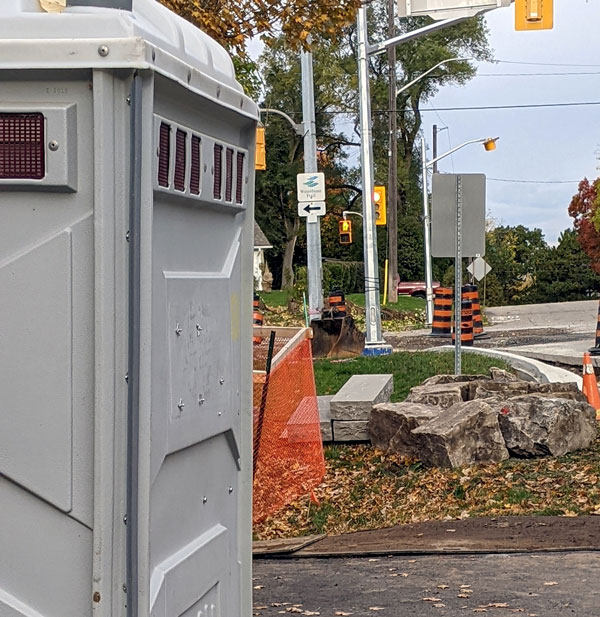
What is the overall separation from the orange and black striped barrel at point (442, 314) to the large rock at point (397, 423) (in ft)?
60.2

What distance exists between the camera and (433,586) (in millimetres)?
6547

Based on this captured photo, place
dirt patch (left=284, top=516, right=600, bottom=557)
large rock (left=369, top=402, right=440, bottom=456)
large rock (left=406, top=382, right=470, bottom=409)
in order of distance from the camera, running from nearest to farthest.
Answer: dirt patch (left=284, top=516, right=600, bottom=557) < large rock (left=369, top=402, right=440, bottom=456) < large rock (left=406, top=382, right=470, bottom=409)

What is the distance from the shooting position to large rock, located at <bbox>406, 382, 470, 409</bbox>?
1184 centimetres

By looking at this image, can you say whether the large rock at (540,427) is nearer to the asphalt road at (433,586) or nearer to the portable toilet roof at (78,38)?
the asphalt road at (433,586)

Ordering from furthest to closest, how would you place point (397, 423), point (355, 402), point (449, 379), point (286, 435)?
point (449, 379)
point (355, 402)
point (397, 423)
point (286, 435)

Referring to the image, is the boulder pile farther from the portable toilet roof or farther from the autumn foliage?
the portable toilet roof

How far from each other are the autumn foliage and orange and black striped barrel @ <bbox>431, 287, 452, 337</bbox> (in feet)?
53.6

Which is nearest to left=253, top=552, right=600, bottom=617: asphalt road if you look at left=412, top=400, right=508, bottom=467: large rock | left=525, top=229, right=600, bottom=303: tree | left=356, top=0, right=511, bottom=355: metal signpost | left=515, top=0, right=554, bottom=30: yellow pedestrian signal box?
left=412, top=400, right=508, bottom=467: large rock

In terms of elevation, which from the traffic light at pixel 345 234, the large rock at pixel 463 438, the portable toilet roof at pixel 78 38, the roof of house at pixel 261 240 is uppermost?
the roof of house at pixel 261 240

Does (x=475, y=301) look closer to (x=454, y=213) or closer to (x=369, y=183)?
(x=369, y=183)

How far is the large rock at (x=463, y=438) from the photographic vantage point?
32.8 feet

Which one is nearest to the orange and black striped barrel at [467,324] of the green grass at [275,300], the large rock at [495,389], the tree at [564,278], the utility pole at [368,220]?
the utility pole at [368,220]

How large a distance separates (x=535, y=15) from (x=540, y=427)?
9.02m

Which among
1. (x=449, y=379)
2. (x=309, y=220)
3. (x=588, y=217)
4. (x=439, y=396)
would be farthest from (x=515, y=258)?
(x=439, y=396)
